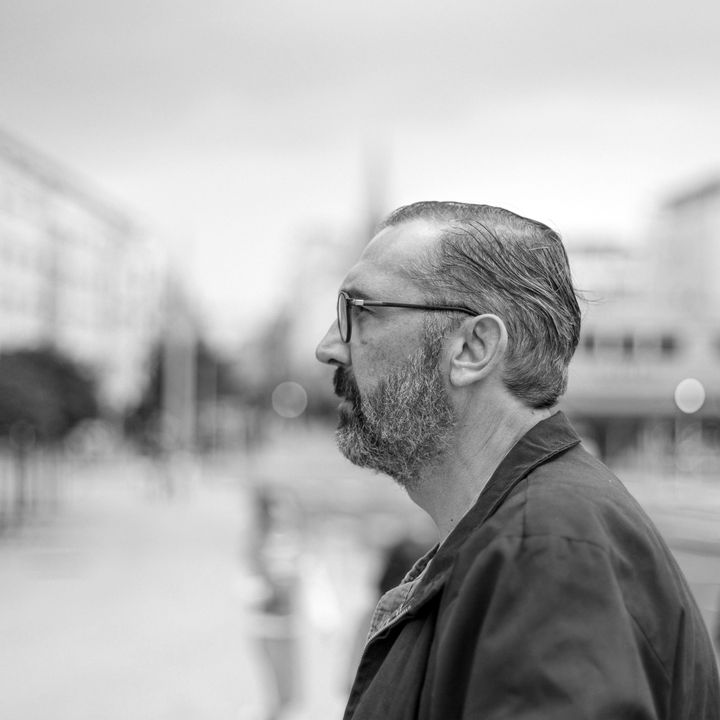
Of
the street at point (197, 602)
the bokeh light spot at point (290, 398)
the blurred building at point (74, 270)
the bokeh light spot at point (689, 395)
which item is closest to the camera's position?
the street at point (197, 602)

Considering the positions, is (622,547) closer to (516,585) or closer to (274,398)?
(516,585)

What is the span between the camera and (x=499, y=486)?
1569 mm

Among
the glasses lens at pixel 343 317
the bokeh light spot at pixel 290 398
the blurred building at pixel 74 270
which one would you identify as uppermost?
the blurred building at pixel 74 270

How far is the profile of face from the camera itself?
5.60 ft

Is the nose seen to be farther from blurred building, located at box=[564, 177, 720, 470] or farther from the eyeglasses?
blurred building, located at box=[564, 177, 720, 470]

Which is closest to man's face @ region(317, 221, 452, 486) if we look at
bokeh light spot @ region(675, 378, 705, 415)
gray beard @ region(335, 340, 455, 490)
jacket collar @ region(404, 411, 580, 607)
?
gray beard @ region(335, 340, 455, 490)

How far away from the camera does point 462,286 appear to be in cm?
170

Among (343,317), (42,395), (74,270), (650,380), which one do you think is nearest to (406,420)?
(343,317)

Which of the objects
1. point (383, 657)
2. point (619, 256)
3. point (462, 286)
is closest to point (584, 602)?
point (383, 657)

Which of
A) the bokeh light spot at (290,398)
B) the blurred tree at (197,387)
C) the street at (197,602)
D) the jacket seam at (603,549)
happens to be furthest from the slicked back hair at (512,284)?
the bokeh light spot at (290,398)

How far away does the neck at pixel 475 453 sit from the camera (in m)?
1.69

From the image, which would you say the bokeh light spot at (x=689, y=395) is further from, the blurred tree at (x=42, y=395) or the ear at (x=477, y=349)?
the ear at (x=477, y=349)

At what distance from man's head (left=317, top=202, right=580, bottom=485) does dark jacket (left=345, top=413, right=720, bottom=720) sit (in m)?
0.14

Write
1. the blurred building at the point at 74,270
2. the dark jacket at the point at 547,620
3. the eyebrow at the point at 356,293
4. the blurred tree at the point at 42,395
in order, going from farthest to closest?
the blurred building at the point at 74,270
the blurred tree at the point at 42,395
the eyebrow at the point at 356,293
the dark jacket at the point at 547,620
